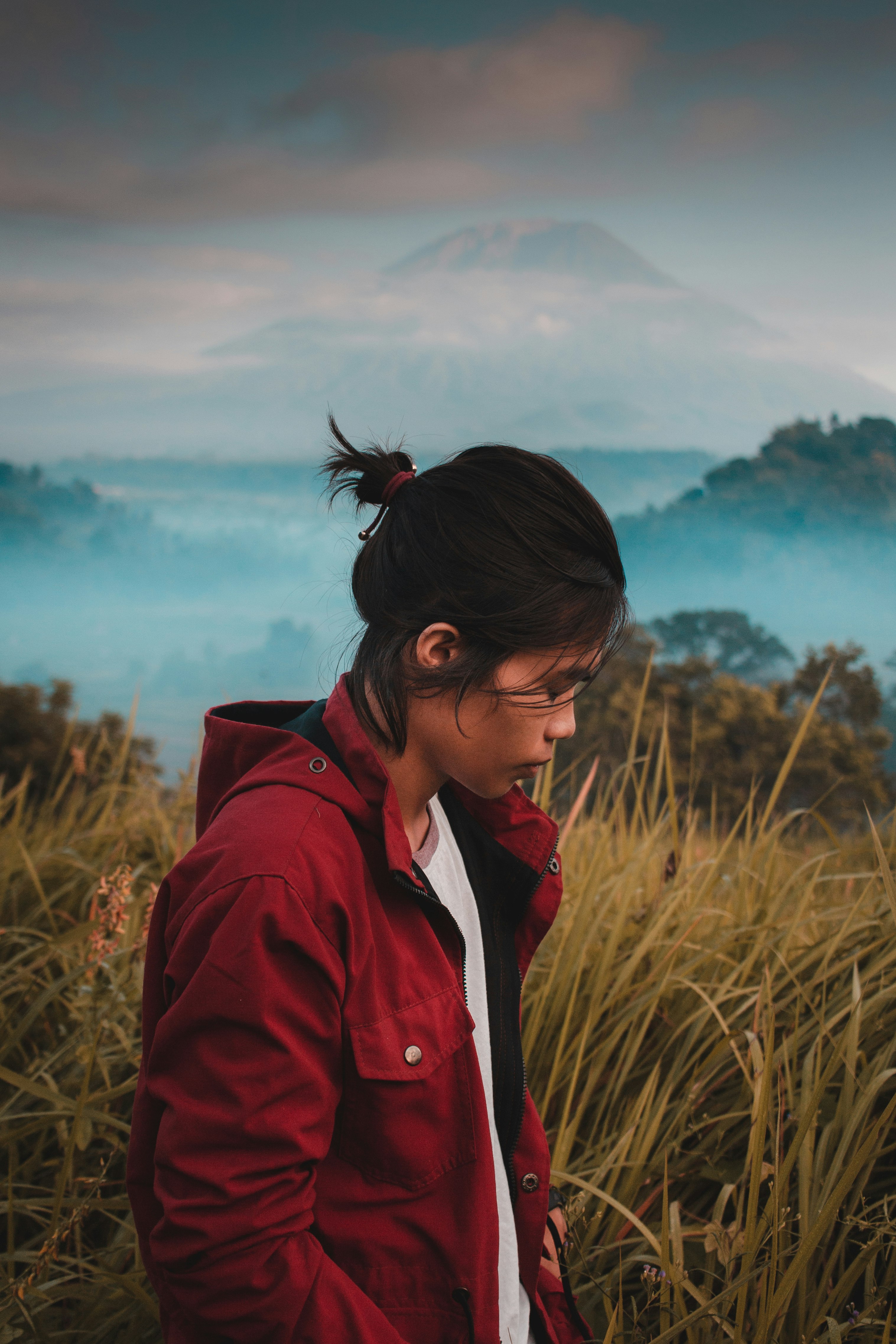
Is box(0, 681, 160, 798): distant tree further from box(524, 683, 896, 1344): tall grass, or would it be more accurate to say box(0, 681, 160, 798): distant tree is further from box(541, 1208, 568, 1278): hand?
box(541, 1208, 568, 1278): hand

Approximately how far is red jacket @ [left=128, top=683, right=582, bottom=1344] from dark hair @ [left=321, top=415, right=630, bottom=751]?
92mm

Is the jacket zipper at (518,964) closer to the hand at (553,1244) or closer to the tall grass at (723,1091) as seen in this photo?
the hand at (553,1244)

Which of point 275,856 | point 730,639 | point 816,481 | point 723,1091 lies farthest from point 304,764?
point 816,481

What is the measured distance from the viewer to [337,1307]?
2.49 ft

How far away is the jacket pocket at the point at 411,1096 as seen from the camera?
0.81 m

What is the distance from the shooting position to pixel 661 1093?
1486 mm

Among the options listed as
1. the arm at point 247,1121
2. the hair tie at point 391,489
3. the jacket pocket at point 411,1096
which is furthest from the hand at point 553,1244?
the hair tie at point 391,489

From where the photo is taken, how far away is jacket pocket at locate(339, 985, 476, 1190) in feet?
2.67

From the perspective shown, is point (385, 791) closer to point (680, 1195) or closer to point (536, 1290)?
point (536, 1290)

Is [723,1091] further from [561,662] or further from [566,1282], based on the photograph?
[561,662]

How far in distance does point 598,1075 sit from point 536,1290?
1.72 ft

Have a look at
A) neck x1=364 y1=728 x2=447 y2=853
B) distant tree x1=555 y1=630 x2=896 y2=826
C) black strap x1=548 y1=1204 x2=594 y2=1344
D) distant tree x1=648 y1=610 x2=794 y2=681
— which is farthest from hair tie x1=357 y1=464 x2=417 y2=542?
distant tree x1=648 y1=610 x2=794 y2=681

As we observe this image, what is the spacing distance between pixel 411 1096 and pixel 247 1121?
0.19 m

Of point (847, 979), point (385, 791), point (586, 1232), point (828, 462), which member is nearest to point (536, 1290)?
point (586, 1232)
